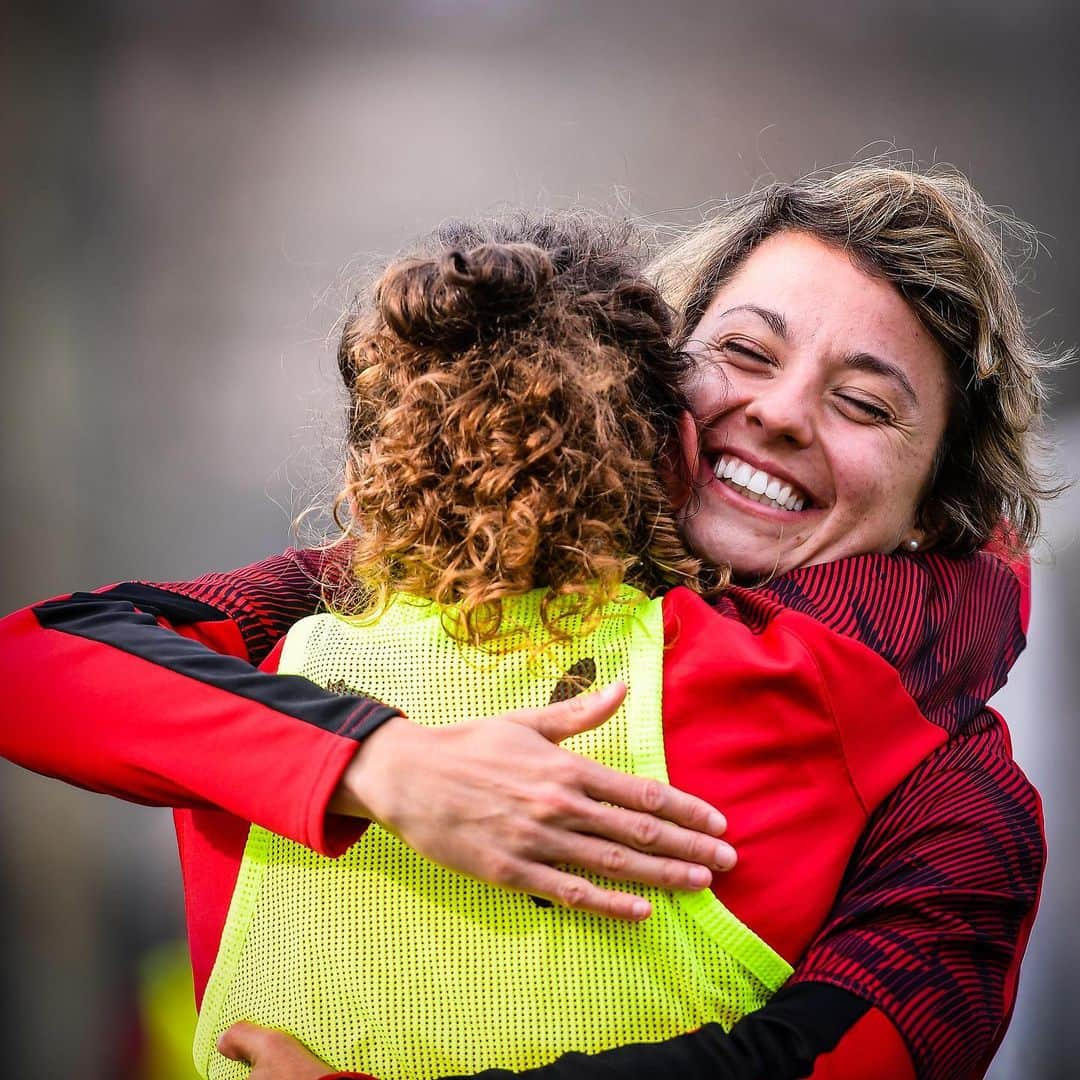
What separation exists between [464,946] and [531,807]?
0.12 metres

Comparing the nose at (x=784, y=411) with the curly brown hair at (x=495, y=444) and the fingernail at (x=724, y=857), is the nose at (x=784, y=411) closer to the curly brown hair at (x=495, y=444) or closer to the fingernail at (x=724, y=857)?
the curly brown hair at (x=495, y=444)

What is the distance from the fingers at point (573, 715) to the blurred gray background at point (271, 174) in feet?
6.32

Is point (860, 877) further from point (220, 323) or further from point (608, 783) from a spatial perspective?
point (220, 323)

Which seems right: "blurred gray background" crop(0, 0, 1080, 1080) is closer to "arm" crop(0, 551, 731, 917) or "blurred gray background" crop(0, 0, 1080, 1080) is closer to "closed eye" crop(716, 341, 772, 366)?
"closed eye" crop(716, 341, 772, 366)

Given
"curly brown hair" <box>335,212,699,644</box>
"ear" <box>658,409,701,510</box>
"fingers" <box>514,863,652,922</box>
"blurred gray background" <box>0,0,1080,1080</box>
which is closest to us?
"fingers" <box>514,863,652,922</box>

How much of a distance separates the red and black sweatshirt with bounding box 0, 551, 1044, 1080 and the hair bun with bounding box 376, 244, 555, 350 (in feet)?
0.95

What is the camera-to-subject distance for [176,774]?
0.86 metres

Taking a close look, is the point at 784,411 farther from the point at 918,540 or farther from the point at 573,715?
the point at 573,715

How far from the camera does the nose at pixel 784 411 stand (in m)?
1.17

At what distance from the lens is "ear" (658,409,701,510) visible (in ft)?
3.72

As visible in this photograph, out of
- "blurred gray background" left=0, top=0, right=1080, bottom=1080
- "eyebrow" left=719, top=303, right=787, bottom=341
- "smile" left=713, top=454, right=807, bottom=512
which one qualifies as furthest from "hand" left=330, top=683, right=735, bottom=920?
"blurred gray background" left=0, top=0, right=1080, bottom=1080

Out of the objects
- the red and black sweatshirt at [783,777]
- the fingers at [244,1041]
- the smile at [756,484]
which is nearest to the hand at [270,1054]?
the fingers at [244,1041]

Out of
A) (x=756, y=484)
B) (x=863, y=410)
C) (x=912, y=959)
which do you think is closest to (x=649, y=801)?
(x=912, y=959)

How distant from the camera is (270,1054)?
32.5 inches
